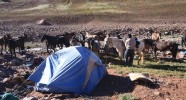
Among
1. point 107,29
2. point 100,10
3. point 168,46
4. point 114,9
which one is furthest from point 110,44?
point 114,9

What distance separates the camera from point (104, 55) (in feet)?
88.6

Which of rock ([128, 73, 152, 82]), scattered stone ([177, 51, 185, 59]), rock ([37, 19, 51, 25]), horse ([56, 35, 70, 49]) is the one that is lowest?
rock ([37, 19, 51, 25])

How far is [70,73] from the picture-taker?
18594 mm

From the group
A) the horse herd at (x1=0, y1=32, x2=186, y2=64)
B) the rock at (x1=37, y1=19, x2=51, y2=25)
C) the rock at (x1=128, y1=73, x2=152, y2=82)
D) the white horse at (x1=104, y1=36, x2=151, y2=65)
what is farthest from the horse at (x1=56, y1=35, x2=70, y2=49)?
the rock at (x1=37, y1=19, x2=51, y2=25)

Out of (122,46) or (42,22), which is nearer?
(122,46)

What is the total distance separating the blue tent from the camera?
1833 centimetres

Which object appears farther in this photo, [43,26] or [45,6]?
[45,6]

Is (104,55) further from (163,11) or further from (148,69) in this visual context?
(163,11)

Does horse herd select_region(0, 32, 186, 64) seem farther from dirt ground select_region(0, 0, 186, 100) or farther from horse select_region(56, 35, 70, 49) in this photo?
dirt ground select_region(0, 0, 186, 100)

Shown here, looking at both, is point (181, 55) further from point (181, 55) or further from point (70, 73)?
point (70, 73)

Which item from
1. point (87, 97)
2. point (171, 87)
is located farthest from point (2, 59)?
point (171, 87)

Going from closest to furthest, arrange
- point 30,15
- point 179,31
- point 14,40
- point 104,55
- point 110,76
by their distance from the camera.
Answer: point 110,76 < point 104,55 < point 14,40 < point 179,31 < point 30,15

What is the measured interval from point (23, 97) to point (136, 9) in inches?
1730

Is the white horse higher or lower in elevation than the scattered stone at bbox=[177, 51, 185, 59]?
higher
